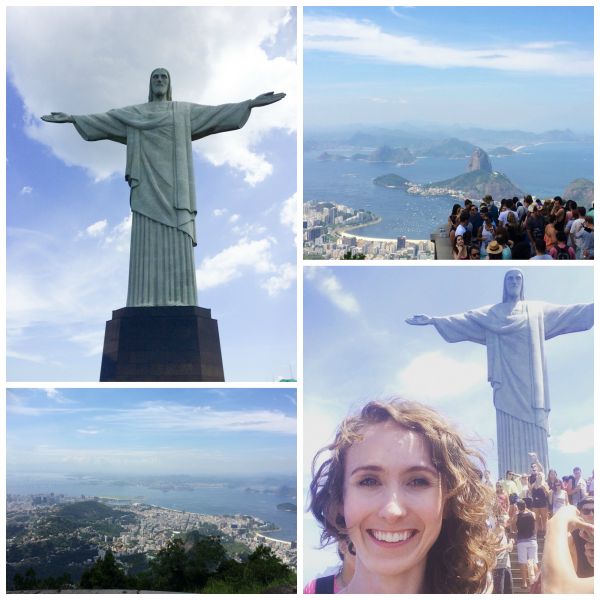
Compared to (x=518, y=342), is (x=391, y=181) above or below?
above

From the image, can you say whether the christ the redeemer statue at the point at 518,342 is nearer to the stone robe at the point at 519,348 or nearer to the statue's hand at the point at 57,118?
the stone robe at the point at 519,348

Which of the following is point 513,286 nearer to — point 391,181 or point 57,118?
point 391,181

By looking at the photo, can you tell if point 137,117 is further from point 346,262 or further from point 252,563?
point 252,563

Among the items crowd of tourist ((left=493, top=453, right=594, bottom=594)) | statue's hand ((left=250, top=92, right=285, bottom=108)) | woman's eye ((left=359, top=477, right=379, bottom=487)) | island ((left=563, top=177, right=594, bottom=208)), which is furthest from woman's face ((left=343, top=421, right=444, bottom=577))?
statue's hand ((left=250, top=92, right=285, bottom=108))

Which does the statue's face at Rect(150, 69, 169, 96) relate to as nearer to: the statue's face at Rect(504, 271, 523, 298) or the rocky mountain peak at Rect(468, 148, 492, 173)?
the rocky mountain peak at Rect(468, 148, 492, 173)

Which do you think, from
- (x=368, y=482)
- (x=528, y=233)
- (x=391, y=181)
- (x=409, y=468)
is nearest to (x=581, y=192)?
(x=528, y=233)

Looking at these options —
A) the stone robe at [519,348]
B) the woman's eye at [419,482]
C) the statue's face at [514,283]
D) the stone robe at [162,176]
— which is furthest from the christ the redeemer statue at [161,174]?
the statue's face at [514,283]
